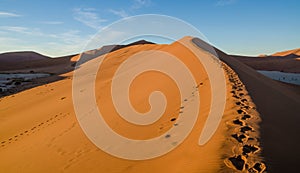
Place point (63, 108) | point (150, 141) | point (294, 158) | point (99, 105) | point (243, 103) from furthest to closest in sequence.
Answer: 1. point (63, 108)
2. point (99, 105)
3. point (243, 103)
4. point (150, 141)
5. point (294, 158)

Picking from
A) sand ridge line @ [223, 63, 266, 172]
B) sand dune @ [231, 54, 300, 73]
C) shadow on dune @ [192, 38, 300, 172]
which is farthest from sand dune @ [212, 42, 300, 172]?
sand dune @ [231, 54, 300, 73]

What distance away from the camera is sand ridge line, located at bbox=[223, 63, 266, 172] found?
343cm

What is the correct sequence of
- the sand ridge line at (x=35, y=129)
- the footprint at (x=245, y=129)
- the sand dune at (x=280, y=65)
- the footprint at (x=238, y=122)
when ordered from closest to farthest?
the footprint at (x=245, y=129), the footprint at (x=238, y=122), the sand ridge line at (x=35, y=129), the sand dune at (x=280, y=65)

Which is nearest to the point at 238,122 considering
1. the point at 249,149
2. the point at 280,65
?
the point at 249,149

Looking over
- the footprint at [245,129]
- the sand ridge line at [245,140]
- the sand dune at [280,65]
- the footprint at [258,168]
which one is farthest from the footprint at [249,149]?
the sand dune at [280,65]

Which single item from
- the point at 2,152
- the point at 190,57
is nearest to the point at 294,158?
the point at 2,152

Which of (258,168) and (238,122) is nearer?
(258,168)

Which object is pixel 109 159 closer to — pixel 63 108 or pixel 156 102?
pixel 156 102

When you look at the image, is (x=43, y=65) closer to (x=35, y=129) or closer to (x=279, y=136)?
(x=35, y=129)

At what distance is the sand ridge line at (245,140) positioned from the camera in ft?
11.3

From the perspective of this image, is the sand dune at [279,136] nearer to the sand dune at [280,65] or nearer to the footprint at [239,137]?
the footprint at [239,137]

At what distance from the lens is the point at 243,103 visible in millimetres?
6297

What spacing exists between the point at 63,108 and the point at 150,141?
6.59 m

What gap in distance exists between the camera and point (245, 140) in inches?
165
